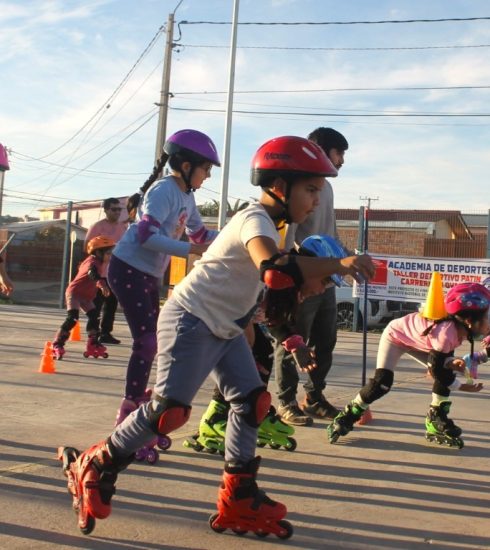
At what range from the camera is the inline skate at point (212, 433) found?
4.91 meters

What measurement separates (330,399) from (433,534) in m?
3.59

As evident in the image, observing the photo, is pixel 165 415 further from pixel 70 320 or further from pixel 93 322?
pixel 93 322

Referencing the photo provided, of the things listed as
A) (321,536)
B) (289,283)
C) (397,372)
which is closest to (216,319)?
(289,283)

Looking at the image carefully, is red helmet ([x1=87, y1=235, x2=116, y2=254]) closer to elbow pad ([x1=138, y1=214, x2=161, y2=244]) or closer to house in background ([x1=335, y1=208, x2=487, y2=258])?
elbow pad ([x1=138, y1=214, x2=161, y2=244])

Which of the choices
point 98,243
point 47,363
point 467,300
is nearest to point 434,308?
point 467,300

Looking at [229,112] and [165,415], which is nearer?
[165,415]

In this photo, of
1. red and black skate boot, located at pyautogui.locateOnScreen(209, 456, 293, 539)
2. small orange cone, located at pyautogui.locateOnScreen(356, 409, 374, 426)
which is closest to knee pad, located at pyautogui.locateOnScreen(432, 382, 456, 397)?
small orange cone, located at pyautogui.locateOnScreen(356, 409, 374, 426)

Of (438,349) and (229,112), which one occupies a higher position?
(229,112)

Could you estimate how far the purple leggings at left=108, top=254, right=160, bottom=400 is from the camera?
474 cm

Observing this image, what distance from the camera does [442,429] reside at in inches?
214

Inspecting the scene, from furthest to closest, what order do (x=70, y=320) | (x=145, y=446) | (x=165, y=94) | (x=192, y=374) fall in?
(x=165, y=94), (x=70, y=320), (x=145, y=446), (x=192, y=374)

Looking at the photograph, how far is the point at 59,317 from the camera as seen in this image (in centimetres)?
1616

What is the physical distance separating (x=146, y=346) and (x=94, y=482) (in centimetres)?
144

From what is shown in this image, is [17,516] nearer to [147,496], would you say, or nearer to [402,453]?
[147,496]
